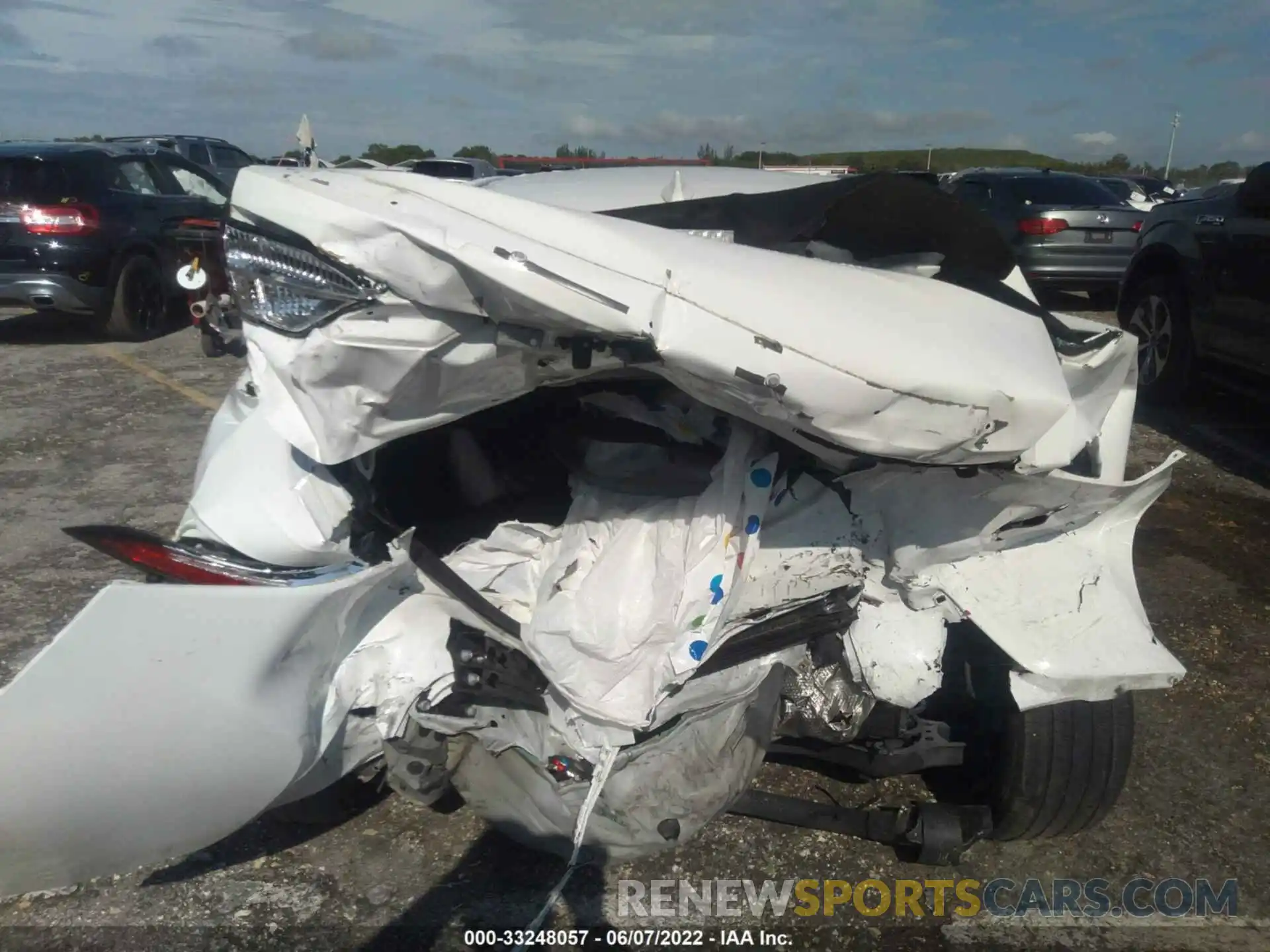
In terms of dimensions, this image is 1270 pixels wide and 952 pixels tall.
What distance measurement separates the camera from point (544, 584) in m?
1.91

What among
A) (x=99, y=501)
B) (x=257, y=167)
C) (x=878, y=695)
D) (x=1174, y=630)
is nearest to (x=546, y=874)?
(x=878, y=695)

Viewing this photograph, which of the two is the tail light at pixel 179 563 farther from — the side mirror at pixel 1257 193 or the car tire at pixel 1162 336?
the car tire at pixel 1162 336

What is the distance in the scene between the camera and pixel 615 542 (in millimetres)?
1881

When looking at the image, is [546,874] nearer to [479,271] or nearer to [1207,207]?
[479,271]

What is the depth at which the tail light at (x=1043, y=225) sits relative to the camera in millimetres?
9523

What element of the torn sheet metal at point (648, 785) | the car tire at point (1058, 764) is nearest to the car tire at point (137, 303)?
the torn sheet metal at point (648, 785)

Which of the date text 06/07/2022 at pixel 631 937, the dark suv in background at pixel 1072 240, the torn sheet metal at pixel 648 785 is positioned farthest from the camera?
the dark suv in background at pixel 1072 240

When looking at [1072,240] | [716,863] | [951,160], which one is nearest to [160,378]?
[716,863]

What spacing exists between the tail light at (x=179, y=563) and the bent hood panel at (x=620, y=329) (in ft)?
1.02

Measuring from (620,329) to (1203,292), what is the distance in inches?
223

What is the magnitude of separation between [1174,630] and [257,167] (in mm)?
3314

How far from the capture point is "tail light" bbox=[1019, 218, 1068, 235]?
952 centimetres

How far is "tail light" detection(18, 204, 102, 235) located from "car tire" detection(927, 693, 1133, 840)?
845 cm

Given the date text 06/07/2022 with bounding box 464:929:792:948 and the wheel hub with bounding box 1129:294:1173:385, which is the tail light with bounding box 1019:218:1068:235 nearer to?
the wheel hub with bounding box 1129:294:1173:385
